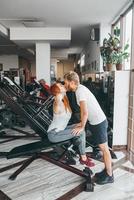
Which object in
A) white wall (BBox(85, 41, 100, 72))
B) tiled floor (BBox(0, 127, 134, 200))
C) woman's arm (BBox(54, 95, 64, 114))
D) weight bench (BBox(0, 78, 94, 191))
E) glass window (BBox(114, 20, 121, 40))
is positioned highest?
glass window (BBox(114, 20, 121, 40))

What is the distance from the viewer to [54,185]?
9.59 ft

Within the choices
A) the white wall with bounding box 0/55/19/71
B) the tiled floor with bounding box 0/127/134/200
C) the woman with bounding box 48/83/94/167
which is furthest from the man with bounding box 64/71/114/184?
the white wall with bounding box 0/55/19/71

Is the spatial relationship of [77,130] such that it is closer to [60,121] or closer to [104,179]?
[60,121]

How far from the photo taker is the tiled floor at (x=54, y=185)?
2.67m

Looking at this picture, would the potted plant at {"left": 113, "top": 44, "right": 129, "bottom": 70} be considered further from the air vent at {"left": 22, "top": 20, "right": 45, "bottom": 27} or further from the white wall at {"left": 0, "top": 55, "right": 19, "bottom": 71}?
the white wall at {"left": 0, "top": 55, "right": 19, "bottom": 71}

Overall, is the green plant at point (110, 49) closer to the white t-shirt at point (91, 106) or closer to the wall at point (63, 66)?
the white t-shirt at point (91, 106)

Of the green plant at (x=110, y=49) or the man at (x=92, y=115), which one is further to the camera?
the green plant at (x=110, y=49)

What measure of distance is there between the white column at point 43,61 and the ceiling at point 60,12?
53.8 inches

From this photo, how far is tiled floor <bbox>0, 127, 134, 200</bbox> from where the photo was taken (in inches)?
105

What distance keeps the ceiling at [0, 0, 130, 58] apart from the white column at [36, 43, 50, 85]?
1366 mm

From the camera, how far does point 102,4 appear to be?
502 centimetres

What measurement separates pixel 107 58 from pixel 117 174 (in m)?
2.29

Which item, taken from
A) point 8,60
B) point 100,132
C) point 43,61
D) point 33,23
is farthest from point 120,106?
point 8,60

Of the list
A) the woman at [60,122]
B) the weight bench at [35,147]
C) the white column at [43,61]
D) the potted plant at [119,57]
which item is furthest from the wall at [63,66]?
the woman at [60,122]
